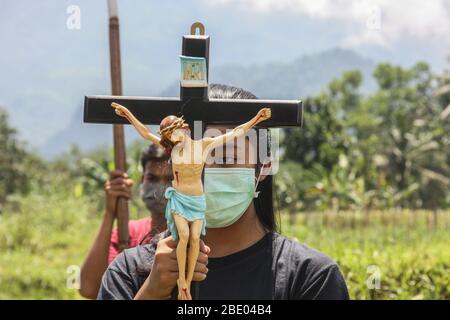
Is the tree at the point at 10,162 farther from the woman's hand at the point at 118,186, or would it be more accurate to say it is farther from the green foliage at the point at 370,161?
the woman's hand at the point at 118,186

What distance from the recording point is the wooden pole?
281 centimetres

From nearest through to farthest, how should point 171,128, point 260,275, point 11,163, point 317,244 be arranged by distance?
→ point 171,128, point 260,275, point 317,244, point 11,163

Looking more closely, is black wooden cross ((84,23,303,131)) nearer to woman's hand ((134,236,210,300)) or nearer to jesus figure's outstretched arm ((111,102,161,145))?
jesus figure's outstretched arm ((111,102,161,145))

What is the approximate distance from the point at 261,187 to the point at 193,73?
43 cm

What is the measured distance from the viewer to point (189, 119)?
179 centimetres

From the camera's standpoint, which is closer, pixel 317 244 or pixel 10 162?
pixel 317 244

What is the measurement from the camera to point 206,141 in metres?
1.67

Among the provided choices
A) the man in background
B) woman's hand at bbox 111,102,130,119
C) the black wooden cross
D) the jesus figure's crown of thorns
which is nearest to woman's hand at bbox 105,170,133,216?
the man in background

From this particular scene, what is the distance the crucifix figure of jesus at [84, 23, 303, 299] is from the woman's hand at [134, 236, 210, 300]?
3 cm

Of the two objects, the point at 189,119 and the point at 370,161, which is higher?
the point at 189,119

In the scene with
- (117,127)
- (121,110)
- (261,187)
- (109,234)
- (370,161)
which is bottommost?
(370,161)

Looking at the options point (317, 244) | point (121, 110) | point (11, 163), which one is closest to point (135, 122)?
point (121, 110)

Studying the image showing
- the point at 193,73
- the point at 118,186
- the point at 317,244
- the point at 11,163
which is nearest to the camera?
the point at 193,73

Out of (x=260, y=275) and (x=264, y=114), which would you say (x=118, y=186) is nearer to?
(x=260, y=275)
